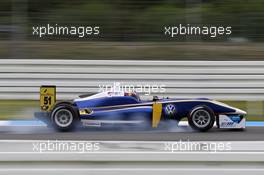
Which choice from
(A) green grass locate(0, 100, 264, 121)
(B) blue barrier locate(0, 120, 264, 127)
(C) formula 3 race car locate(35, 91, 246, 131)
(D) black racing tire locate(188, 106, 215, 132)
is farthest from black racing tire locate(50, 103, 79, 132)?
(A) green grass locate(0, 100, 264, 121)

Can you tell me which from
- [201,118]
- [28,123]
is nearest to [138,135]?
[201,118]

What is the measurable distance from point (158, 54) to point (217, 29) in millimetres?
1426

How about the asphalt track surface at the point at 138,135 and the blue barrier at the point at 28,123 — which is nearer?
the asphalt track surface at the point at 138,135

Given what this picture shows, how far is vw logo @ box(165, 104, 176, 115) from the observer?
325 inches

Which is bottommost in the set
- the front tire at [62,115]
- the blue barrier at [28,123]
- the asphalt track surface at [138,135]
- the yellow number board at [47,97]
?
the asphalt track surface at [138,135]

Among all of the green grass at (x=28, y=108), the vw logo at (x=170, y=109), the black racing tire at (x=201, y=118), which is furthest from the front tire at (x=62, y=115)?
the green grass at (x=28, y=108)

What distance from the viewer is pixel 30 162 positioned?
11.6 feet

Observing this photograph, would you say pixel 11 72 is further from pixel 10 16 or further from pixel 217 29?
pixel 217 29

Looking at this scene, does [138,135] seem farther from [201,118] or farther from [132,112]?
[201,118]

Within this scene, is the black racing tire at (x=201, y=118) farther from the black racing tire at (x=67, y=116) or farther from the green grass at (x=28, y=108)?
the green grass at (x=28, y=108)

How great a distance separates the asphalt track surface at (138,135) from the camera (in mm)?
7602

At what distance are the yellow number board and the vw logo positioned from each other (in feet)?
5.01

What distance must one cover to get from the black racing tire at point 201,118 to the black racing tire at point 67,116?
1551 millimetres

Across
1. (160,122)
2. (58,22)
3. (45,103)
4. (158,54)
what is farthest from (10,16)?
(160,122)
